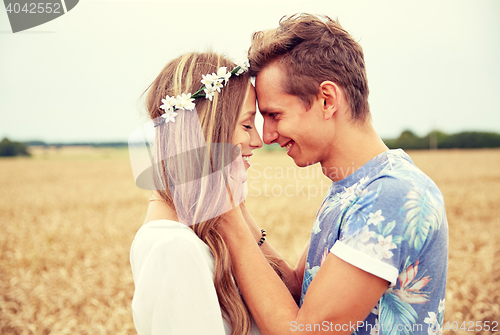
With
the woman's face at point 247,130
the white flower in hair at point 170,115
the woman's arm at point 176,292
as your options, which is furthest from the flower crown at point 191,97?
the woman's arm at point 176,292

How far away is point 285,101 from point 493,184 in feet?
61.6

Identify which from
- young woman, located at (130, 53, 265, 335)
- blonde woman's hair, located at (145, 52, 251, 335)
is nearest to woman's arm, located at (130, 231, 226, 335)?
young woman, located at (130, 53, 265, 335)

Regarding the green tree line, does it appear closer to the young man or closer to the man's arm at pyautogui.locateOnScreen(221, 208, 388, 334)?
the young man

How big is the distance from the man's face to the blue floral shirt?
392mm

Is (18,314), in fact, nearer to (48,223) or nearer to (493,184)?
(48,223)

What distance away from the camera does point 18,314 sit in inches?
204

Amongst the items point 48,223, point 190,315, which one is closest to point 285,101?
point 190,315

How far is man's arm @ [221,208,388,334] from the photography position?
1.61 meters

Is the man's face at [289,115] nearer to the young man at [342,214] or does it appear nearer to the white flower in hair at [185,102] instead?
the young man at [342,214]

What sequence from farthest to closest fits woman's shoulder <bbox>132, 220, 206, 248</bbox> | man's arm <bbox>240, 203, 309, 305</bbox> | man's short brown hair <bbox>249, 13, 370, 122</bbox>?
man's arm <bbox>240, 203, 309, 305</bbox> → man's short brown hair <bbox>249, 13, 370, 122</bbox> → woman's shoulder <bbox>132, 220, 206, 248</bbox>

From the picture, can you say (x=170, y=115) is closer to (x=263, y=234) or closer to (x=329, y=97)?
(x=329, y=97)

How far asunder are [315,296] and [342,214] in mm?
459

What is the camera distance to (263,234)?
8.34 feet

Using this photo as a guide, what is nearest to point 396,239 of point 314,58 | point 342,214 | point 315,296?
point 342,214
